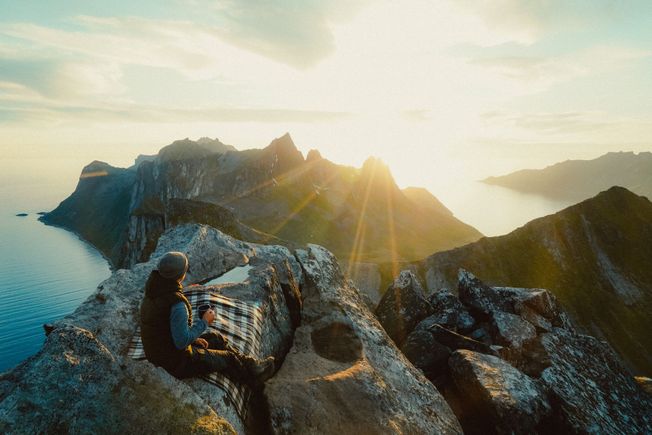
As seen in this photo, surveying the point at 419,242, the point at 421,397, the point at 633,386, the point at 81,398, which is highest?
the point at 81,398

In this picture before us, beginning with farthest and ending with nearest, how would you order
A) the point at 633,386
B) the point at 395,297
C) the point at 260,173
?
the point at 260,173
the point at 395,297
the point at 633,386

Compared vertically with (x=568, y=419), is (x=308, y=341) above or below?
above

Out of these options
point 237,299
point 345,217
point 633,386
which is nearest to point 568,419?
point 633,386

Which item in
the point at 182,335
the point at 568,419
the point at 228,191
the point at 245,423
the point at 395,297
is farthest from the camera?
the point at 228,191

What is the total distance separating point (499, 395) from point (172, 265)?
37.4 ft

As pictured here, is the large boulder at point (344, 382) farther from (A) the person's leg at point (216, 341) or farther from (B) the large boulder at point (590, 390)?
(B) the large boulder at point (590, 390)

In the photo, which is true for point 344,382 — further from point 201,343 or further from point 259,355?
point 201,343

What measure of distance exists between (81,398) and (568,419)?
14.6m

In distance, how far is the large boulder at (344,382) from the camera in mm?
8820

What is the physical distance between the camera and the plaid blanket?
328 inches

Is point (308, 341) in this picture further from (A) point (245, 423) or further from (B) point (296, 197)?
(B) point (296, 197)

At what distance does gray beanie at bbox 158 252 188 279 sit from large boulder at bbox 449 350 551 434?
11024 mm

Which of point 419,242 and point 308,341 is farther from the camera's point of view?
point 419,242

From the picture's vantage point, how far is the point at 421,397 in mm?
11164
